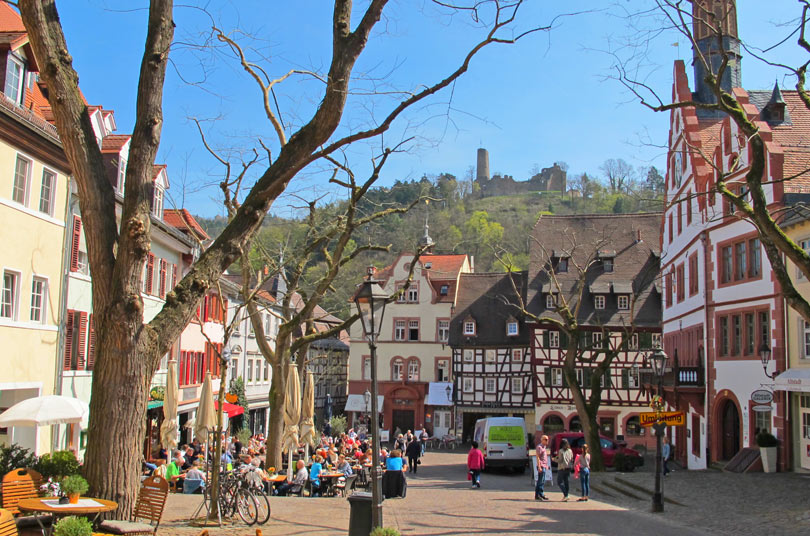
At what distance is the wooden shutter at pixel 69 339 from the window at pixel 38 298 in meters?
1.25

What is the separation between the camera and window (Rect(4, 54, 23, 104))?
17719 millimetres

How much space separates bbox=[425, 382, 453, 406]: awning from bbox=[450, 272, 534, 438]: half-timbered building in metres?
0.83

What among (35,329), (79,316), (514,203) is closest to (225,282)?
(79,316)

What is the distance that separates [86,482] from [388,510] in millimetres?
8426

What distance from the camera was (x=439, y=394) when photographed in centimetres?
4862

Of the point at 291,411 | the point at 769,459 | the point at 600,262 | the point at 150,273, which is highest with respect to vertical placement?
the point at 600,262

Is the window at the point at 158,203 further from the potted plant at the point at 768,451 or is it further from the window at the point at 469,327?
the window at the point at 469,327

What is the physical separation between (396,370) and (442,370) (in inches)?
120

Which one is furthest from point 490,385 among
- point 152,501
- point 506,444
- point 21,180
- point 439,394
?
point 152,501

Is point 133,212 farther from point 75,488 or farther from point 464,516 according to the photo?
Answer: point 464,516

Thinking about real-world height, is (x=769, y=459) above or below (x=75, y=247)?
below

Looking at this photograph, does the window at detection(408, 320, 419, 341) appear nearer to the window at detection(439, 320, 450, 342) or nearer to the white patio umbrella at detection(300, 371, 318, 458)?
the window at detection(439, 320, 450, 342)

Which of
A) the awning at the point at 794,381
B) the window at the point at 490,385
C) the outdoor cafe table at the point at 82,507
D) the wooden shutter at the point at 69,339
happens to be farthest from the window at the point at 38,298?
the window at the point at 490,385

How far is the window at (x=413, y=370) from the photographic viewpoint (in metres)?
49.8
